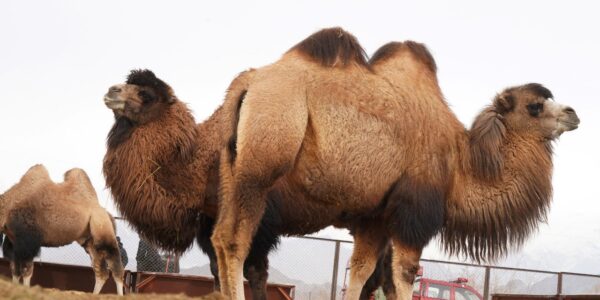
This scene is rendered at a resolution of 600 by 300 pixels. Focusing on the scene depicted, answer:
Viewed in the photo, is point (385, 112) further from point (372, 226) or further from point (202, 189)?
point (202, 189)

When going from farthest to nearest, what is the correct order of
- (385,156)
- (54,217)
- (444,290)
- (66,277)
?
1. (444,290)
2. (54,217)
3. (66,277)
4. (385,156)

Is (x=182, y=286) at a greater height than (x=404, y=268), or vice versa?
(x=404, y=268)

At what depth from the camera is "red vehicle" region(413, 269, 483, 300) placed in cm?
1641

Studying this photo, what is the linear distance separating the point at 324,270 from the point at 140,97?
27.7ft

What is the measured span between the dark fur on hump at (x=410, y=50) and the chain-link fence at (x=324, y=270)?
264 inches

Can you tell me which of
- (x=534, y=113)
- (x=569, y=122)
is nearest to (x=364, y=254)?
(x=534, y=113)

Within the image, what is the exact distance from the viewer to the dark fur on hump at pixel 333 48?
22.9 feet

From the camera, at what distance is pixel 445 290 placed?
16922 mm

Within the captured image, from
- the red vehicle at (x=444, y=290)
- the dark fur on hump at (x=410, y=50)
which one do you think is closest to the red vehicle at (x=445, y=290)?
the red vehicle at (x=444, y=290)

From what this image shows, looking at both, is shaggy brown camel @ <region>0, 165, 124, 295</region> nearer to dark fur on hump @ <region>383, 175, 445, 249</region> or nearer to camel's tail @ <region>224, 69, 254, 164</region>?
camel's tail @ <region>224, 69, 254, 164</region>

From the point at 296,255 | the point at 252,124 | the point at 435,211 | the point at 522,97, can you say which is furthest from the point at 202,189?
the point at 296,255

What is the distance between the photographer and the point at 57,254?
19.0 m

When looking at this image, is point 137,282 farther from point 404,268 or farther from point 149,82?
point 404,268

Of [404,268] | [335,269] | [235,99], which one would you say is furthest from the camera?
[335,269]
